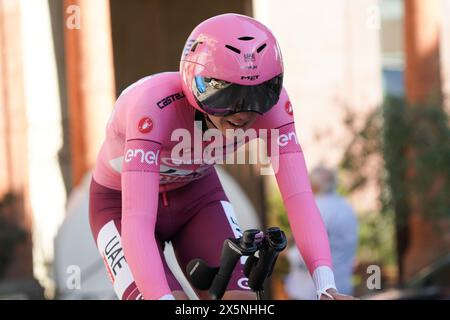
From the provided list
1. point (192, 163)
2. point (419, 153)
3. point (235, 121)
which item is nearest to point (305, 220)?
point (235, 121)

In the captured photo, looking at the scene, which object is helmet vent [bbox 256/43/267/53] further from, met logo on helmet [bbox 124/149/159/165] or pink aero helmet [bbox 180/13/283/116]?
met logo on helmet [bbox 124/149/159/165]

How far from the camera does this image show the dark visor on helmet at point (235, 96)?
3.27 meters

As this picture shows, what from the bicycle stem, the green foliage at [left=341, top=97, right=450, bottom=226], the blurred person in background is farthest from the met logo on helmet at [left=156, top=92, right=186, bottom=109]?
the green foliage at [left=341, top=97, right=450, bottom=226]

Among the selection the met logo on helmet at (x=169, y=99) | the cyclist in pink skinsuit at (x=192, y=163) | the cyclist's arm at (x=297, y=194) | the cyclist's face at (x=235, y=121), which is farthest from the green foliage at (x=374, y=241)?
the cyclist's face at (x=235, y=121)

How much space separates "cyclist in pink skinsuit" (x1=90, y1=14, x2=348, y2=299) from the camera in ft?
10.8

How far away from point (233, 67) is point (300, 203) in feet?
2.01

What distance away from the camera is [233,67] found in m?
3.27

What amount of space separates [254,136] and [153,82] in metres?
0.43

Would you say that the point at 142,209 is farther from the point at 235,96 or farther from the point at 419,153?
the point at 419,153

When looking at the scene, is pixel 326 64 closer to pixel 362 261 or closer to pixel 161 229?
pixel 362 261

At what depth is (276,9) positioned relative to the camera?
47.8ft

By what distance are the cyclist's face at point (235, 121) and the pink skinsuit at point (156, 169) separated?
185 millimetres

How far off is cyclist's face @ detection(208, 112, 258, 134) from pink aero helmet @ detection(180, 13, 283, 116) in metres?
0.03

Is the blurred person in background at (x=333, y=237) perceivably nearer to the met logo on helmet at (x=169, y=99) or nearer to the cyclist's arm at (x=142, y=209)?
the met logo on helmet at (x=169, y=99)
